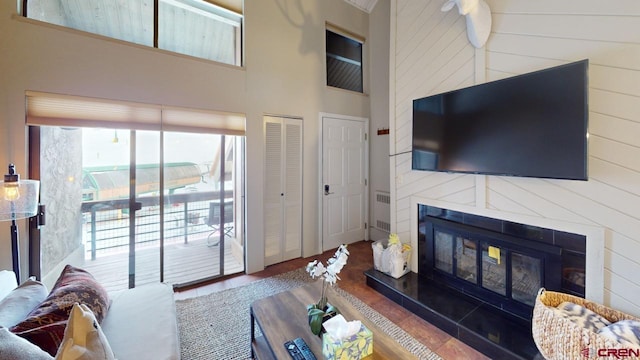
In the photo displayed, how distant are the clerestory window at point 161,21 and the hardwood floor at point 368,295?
267cm

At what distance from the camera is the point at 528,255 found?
2.05 metres

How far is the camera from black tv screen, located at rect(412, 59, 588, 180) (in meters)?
1.69

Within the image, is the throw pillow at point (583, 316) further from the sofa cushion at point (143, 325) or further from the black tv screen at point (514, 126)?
the sofa cushion at point (143, 325)

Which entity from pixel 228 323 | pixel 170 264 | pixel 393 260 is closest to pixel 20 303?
pixel 228 323

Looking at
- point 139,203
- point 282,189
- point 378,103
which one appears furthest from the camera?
point 378,103

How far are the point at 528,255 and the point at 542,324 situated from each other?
69 cm

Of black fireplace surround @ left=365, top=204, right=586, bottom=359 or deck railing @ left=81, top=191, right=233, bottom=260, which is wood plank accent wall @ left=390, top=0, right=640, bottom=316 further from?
deck railing @ left=81, top=191, right=233, bottom=260

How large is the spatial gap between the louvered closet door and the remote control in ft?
6.96

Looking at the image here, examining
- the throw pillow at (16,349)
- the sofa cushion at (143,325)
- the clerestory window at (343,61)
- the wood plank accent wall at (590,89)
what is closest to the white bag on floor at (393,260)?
the wood plank accent wall at (590,89)

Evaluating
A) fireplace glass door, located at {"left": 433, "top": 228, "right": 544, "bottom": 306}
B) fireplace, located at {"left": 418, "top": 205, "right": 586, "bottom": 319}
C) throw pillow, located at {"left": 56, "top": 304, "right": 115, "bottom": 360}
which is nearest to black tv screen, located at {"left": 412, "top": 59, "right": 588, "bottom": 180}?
fireplace, located at {"left": 418, "top": 205, "right": 586, "bottom": 319}

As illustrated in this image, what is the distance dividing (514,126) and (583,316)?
4.30 feet

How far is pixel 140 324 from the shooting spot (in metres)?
1.50

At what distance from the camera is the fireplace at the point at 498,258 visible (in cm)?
189

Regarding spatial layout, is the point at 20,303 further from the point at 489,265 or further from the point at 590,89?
the point at 590,89
